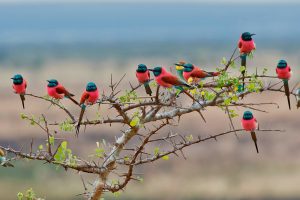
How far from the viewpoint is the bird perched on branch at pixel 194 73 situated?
291 inches

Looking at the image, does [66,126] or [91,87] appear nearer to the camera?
[91,87]

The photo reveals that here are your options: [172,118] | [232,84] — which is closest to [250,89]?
[232,84]

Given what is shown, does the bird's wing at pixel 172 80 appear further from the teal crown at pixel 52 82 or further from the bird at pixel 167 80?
the teal crown at pixel 52 82

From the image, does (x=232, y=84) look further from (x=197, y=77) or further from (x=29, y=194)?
(x=29, y=194)

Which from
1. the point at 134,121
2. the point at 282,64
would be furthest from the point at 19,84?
the point at 282,64

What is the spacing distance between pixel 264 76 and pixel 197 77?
2.16 ft

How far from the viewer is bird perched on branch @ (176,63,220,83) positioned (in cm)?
739

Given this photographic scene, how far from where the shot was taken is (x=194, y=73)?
292 inches

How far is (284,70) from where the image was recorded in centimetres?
735

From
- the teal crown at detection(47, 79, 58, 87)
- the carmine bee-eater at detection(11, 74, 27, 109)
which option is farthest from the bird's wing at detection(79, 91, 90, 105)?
the carmine bee-eater at detection(11, 74, 27, 109)

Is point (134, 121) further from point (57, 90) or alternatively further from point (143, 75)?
point (57, 90)

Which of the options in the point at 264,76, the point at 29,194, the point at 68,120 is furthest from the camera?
the point at 29,194

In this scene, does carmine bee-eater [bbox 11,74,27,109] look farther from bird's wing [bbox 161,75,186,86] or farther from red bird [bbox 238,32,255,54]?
red bird [bbox 238,32,255,54]

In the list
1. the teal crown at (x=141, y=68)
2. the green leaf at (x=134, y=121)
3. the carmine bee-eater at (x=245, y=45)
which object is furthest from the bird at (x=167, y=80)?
the carmine bee-eater at (x=245, y=45)
